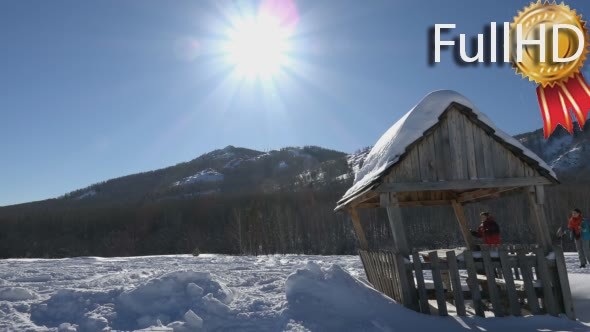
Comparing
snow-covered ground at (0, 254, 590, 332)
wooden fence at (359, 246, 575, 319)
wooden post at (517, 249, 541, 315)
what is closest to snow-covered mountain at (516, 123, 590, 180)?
wooden fence at (359, 246, 575, 319)

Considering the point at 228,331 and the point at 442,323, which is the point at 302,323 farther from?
the point at 442,323

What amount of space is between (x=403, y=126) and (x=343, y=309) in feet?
11.5

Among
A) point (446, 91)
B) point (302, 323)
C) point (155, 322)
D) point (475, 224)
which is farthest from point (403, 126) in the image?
point (475, 224)

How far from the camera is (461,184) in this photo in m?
8.66

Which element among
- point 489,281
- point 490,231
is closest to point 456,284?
point 489,281

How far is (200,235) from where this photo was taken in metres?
87.9

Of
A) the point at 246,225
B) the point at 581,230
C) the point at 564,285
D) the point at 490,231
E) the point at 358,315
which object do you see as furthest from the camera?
the point at 246,225

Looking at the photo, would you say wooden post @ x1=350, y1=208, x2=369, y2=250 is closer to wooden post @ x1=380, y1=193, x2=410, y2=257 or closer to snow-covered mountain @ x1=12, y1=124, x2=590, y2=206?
wooden post @ x1=380, y1=193, x2=410, y2=257

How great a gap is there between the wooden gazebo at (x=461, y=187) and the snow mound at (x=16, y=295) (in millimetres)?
6617

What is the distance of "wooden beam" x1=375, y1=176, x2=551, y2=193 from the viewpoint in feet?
27.7

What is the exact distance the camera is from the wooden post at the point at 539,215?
862 centimetres

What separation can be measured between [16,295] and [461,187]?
8.59 metres

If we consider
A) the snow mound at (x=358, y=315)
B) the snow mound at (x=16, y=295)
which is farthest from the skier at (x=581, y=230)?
the snow mound at (x=16, y=295)

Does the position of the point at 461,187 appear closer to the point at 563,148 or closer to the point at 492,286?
the point at 492,286
